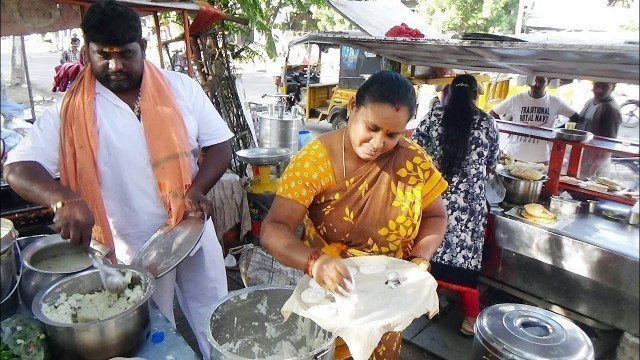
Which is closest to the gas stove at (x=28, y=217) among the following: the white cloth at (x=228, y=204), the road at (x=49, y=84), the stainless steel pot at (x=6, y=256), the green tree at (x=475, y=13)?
the road at (x=49, y=84)

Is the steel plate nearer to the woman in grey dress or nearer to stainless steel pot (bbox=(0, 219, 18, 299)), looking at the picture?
the woman in grey dress

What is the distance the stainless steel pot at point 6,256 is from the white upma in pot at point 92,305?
278 millimetres

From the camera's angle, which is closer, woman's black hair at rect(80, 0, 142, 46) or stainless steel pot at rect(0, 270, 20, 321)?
stainless steel pot at rect(0, 270, 20, 321)

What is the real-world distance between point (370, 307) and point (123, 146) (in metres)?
1.13

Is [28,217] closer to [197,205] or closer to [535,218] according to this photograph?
[197,205]

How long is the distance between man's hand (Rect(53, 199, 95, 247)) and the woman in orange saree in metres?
0.51

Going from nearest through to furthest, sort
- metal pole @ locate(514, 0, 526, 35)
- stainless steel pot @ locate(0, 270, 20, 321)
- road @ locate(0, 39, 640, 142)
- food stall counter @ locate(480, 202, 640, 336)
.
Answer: road @ locate(0, 39, 640, 142), stainless steel pot @ locate(0, 270, 20, 321), metal pole @ locate(514, 0, 526, 35), food stall counter @ locate(480, 202, 640, 336)

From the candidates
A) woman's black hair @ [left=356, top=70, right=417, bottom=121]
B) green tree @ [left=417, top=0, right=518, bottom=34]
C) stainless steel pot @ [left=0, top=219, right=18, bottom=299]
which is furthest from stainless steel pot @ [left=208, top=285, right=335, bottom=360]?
green tree @ [left=417, top=0, right=518, bottom=34]

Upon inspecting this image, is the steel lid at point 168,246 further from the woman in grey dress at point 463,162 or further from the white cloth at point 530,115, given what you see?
the white cloth at point 530,115

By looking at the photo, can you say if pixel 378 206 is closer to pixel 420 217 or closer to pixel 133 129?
pixel 420 217

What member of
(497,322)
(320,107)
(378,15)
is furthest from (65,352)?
(320,107)

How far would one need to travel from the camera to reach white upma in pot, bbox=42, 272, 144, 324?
124cm

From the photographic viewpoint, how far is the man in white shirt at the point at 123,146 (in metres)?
1.49

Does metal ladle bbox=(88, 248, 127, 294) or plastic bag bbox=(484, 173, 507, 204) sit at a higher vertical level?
metal ladle bbox=(88, 248, 127, 294)
